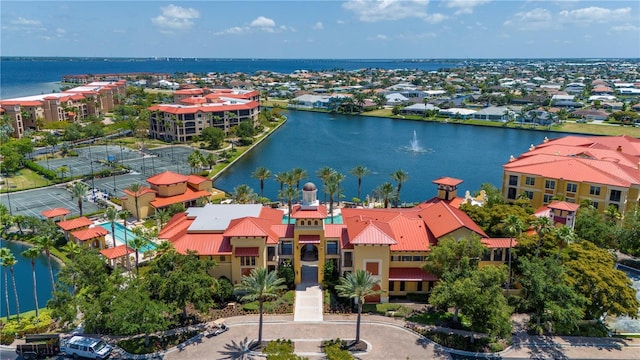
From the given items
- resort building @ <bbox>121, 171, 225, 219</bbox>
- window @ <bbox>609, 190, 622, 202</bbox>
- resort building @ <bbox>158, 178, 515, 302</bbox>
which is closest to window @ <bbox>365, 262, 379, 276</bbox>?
resort building @ <bbox>158, 178, 515, 302</bbox>

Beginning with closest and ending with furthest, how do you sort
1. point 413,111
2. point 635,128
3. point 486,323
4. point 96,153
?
point 486,323
point 96,153
point 635,128
point 413,111

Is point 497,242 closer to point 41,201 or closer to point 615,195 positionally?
point 615,195

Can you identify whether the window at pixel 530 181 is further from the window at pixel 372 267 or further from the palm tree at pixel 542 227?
the window at pixel 372 267

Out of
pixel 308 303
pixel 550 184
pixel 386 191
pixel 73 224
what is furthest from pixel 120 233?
pixel 550 184

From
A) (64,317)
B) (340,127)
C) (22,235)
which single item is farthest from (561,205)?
(340,127)

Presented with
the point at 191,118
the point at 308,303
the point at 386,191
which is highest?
the point at 191,118

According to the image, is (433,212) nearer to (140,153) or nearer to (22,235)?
(22,235)

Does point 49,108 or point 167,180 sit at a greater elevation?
point 49,108

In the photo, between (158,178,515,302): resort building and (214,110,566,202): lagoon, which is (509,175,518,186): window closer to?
(214,110,566,202): lagoon
